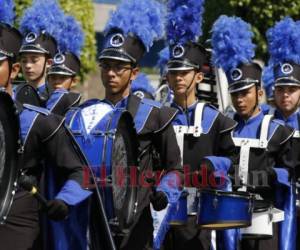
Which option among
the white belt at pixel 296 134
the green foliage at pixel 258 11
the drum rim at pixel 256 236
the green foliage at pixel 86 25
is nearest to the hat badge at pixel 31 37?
the drum rim at pixel 256 236

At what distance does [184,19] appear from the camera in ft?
25.5

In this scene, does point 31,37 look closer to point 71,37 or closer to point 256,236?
point 71,37

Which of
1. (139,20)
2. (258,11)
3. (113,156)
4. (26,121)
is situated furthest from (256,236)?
(258,11)

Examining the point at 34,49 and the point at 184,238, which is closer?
the point at 184,238

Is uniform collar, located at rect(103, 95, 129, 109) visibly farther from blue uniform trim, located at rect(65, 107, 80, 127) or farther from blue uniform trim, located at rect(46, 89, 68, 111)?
blue uniform trim, located at rect(46, 89, 68, 111)

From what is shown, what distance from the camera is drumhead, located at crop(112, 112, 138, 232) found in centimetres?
576

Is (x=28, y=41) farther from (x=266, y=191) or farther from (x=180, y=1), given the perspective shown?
(x=266, y=191)

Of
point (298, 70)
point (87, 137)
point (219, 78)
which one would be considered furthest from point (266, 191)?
point (219, 78)

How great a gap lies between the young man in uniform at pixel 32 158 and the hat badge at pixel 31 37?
2.57 metres

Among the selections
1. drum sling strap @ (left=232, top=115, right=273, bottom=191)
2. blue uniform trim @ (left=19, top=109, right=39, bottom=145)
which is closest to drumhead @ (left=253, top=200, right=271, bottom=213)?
drum sling strap @ (left=232, top=115, right=273, bottom=191)

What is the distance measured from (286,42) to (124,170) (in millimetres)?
3823

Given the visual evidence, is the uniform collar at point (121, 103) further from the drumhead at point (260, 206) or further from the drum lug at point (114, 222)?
the drumhead at point (260, 206)

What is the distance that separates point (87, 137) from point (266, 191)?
297 cm

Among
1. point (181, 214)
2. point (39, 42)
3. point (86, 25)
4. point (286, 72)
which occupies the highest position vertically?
point (86, 25)
